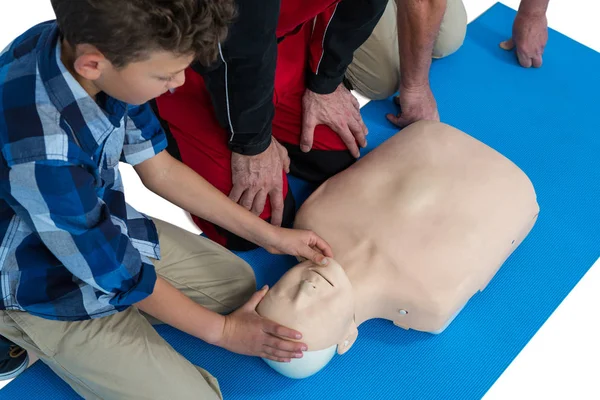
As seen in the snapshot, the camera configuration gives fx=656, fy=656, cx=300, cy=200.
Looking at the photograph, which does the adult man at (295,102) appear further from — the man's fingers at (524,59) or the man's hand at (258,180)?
the man's fingers at (524,59)

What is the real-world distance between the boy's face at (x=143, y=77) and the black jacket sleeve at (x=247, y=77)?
0.89ft

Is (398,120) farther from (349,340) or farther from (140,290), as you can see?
(140,290)

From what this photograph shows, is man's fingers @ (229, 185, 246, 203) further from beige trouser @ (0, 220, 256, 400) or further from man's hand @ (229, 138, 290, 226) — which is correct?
beige trouser @ (0, 220, 256, 400)

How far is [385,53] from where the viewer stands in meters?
2.15

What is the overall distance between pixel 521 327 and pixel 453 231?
1.18 feet

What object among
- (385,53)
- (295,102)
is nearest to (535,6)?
(385,53)

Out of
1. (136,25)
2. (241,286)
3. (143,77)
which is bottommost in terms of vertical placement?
(241,286)

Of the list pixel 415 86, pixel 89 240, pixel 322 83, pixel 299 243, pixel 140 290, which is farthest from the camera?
pixel 415 86

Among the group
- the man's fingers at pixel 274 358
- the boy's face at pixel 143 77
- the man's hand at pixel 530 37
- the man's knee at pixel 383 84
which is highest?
the boy's face at pixel 143 77

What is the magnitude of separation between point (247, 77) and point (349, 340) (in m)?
0.67

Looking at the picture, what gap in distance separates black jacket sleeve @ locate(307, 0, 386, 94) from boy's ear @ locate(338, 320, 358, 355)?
28.4 inches

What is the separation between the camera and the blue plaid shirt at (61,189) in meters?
1.07

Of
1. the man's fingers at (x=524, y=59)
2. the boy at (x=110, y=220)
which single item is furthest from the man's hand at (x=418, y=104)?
the boy at (x=110, y=220)

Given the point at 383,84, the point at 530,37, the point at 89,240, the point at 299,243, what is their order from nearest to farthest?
the point at 89,240 → the point at 299,243 → the point at 383,84 → the point at 530,37
